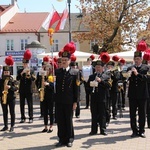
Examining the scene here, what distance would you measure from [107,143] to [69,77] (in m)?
1.69

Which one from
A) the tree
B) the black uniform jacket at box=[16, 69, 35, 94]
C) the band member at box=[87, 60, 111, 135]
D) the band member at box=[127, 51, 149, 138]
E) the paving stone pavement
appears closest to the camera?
the paving stone pavement

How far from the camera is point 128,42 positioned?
25.9 m

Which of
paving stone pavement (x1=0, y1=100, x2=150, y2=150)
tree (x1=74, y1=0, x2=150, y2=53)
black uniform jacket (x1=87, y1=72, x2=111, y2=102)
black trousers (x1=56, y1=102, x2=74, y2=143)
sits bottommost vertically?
paving stone pavement (x1=0, y1=100, x2=150, y2=150)

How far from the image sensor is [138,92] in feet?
26.2

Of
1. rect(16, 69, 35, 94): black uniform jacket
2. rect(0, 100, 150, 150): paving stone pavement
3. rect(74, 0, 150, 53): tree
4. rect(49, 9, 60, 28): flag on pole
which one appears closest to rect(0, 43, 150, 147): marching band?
rect(0, 100, 150, 150): paving stone pavement

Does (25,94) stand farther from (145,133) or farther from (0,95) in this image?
(145,133)

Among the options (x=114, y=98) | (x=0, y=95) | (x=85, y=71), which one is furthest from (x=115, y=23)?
(x=0, y=95)

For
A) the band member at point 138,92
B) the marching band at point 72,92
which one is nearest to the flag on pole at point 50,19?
the marching band at point 72,92

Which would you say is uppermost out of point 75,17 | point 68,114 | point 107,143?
point 75,17

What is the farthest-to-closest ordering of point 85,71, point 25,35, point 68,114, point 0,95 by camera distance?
point 25,35 → point 85,71 → point 0,95 → point 68,114

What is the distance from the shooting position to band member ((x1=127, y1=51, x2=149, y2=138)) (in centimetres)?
796

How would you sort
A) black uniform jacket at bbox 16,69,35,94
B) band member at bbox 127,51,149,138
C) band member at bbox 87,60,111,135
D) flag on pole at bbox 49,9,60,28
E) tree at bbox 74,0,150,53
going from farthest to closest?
tree at bbox 74,0,150,53
flag on pole at bbox 49,9,60,28
black uniform jacket at bbox 16,69,35,94
band member at bbox 87,60,111,135
band member at bbox 127,51,149,138

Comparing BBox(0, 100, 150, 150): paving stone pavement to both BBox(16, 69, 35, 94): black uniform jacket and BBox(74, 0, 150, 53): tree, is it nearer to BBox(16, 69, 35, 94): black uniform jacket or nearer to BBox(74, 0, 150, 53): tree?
BBox(16, 69, 35, 94): black uniform jacket

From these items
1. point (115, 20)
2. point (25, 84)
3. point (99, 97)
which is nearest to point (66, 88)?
point (99, 97)
